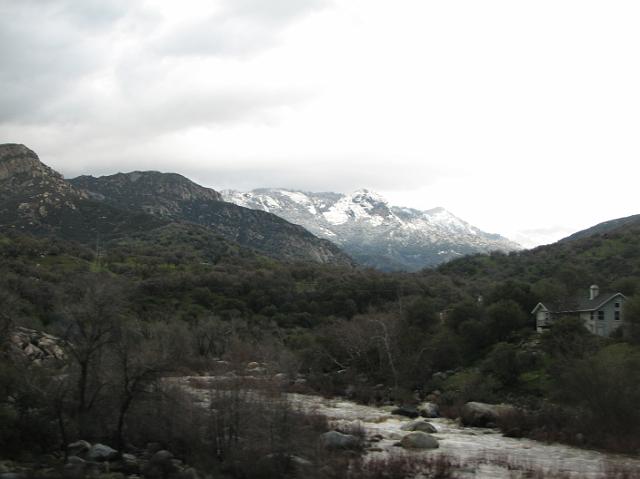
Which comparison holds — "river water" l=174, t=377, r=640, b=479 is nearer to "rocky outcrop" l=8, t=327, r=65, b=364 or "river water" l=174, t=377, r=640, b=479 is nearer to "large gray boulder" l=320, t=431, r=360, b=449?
"large gray boulder" l=320, t=431, r=360, b=449

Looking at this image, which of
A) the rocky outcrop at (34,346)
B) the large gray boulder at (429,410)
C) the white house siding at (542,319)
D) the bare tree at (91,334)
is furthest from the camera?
the white house siding at (542,319)

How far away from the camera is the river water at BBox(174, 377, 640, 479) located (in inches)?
1176

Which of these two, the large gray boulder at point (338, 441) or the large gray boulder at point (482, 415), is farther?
the large gray boulder at point (482, 415)

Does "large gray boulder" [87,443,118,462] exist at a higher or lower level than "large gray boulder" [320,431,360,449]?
higher

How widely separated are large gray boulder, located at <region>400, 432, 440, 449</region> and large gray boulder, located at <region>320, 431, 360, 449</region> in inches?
117

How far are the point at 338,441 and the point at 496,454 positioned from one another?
868 centimetres

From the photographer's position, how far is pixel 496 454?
34.2m

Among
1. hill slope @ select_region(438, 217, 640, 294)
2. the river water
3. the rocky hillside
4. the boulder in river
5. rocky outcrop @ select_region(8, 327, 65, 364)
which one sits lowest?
the boulder in river

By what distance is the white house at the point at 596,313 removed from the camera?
2749 inches

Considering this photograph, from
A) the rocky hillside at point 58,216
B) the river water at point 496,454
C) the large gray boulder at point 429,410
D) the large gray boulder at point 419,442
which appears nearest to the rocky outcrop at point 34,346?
the river water at point 496,454

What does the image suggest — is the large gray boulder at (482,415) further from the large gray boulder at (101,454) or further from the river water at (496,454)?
the large gray boulder at (101,454)

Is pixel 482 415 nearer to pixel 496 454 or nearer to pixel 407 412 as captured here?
pixel 407 412

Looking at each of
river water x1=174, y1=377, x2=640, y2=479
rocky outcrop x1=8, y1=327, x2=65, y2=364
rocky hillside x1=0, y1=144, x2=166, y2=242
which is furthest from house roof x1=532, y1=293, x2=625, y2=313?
rocky hillside x1=0, y1=144, x2=166, y2=242

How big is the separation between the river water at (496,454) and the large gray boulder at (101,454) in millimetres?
5931
